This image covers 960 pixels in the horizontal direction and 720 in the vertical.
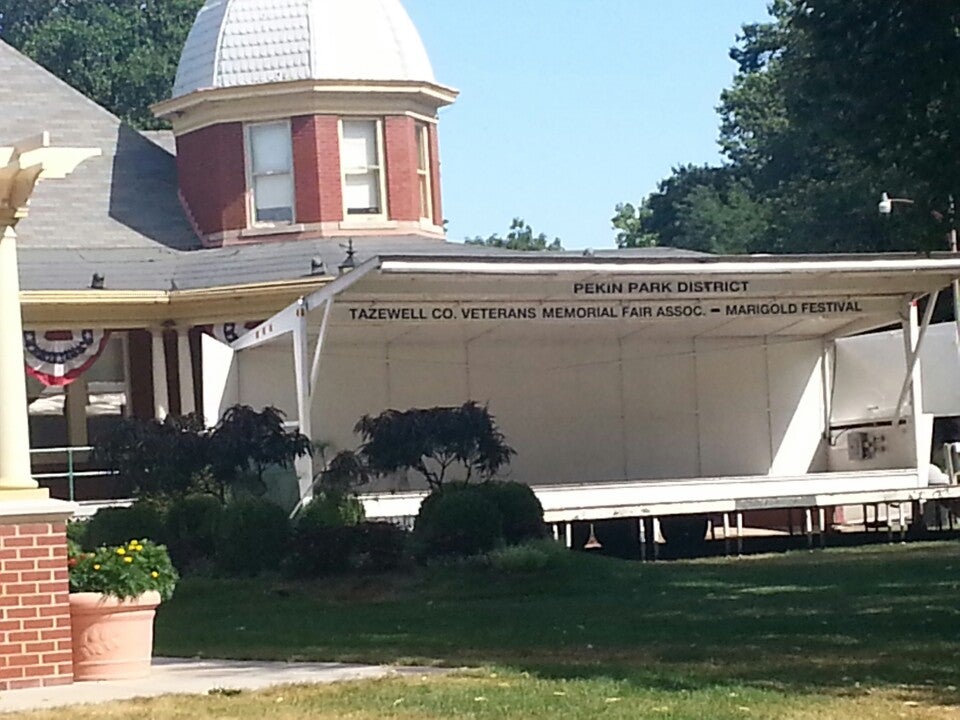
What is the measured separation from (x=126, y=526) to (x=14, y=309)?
394 inches

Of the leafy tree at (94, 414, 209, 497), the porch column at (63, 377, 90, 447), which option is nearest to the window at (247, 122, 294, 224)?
the porch column at (63, 377, 90, 447)

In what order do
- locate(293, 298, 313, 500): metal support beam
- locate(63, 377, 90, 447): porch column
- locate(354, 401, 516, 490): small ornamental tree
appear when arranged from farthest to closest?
locate(63, 377, 90, 447): porch column < locate(293, 298, 313, 500): metal support beam < locate(354, 401, 516, 490): small ornamental tree

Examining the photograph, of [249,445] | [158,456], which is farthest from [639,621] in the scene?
[158,456]

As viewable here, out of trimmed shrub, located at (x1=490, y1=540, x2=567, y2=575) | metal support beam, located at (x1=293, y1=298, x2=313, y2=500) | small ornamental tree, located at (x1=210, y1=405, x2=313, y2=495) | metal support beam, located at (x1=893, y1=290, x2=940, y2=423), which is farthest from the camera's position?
metal support beam, located at (x1=893, y1=290, x2=940, y2=423)

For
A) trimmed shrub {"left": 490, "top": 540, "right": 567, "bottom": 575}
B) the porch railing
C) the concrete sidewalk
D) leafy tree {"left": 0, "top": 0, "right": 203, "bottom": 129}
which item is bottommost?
the concrete sidewalk

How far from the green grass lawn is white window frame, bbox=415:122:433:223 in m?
11.0

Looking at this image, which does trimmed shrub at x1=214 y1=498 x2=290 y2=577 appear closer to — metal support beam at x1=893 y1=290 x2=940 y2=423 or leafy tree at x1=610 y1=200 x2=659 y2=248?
metal support beam at x1=893 y1=290 x2=940 y2=423

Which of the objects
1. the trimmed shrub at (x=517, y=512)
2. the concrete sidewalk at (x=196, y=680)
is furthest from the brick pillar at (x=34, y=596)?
the trimmed shrub at (x=517, y=512)

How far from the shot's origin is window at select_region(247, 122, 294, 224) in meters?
32.8

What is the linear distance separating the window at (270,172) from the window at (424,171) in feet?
7.86

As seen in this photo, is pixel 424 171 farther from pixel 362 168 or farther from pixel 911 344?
pixel 911 344

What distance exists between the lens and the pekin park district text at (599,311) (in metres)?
27.8

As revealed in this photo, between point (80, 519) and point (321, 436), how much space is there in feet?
20.6

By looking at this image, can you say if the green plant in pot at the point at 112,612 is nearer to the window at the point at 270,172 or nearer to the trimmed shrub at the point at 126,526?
the trimmed shrub at the point at 126,526
